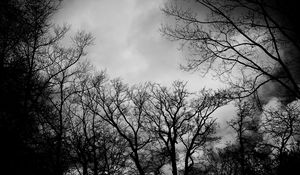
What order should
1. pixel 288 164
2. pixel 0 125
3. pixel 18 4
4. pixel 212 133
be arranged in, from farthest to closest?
pixel 212 133 → pixel 288 164 → pixel 18 4 → pixel 0 125

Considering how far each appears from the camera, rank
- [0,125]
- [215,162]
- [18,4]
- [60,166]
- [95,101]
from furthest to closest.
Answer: [215,162] < [95,101] < [60,166] < [18,4] < [0,125]

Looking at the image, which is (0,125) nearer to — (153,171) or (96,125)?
(96,125)

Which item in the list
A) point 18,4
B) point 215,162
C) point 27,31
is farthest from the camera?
point 215,162

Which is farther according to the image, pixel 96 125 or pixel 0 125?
pixel 96 125

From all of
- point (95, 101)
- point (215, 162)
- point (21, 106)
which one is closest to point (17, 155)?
point (21, 106)

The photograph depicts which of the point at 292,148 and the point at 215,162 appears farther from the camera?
the point at 215,162

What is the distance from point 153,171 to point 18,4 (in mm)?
16043

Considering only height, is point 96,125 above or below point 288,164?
above

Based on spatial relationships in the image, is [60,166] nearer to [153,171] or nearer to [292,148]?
[153,171]

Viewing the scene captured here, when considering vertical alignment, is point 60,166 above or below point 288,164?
above

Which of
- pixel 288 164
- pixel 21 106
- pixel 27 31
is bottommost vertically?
pixel 288 164

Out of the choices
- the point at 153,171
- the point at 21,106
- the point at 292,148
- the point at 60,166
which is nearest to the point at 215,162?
the point at 292,148

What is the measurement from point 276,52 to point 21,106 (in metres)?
9.50

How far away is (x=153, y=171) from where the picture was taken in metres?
17.5
